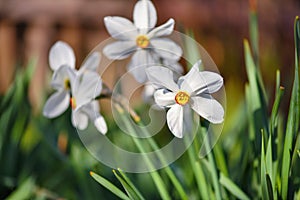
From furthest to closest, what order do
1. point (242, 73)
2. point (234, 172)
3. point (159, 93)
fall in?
point (242, 73) < point (234, 172) < point (159, 93)

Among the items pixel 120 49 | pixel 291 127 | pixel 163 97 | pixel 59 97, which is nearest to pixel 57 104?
pixel 59 97

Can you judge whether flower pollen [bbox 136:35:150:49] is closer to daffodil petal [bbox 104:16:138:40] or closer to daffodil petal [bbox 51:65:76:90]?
daffodil petal [bbox 104:16:138:40]

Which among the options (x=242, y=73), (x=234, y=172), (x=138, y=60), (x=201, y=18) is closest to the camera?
(x=138, y=60)

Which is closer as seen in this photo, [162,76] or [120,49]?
[162,76]

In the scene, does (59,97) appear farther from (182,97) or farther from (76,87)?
(182,97)

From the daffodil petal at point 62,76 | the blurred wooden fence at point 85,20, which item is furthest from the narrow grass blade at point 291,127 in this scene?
the blurred wooden fence at point 85,20

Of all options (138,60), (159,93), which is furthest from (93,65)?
(159,93)

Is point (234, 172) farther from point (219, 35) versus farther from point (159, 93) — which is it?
point (219, 35)
